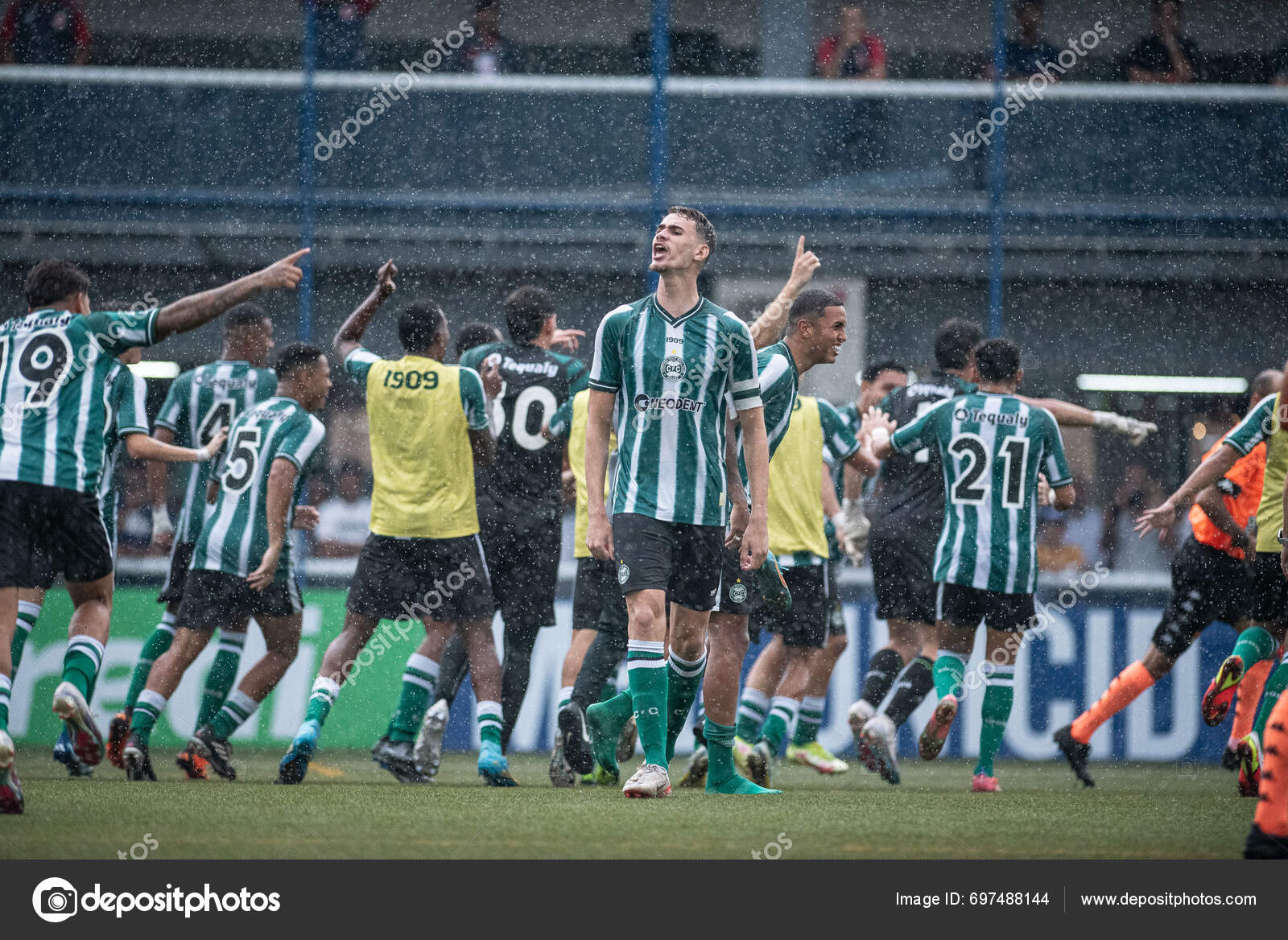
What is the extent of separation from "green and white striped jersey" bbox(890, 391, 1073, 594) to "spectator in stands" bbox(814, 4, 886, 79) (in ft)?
29.9

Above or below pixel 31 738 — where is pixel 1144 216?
above

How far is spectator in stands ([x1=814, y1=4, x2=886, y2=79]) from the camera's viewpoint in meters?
15.8

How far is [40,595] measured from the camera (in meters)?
6.34

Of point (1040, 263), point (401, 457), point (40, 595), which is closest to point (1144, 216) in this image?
point (1040, 263)

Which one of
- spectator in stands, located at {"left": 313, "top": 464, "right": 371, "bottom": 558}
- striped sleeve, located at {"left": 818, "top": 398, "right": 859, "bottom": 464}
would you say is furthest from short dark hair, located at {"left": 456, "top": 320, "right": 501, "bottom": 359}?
spectator in stands, located at {"left": 313, "top": 464, "right": 371, "bottom": 558}

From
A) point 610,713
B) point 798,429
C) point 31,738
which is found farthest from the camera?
point 31,738

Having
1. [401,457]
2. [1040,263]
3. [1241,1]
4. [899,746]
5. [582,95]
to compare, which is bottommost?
[899,746]

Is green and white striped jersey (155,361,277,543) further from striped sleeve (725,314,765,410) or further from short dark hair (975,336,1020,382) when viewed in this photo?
short dark hair (975,336,1020,382)

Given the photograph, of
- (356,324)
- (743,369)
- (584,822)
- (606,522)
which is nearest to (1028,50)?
(356,324)

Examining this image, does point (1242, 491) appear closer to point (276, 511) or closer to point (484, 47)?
point (276, 511)

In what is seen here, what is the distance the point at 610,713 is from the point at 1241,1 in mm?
14592

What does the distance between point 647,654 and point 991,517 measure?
2288mm

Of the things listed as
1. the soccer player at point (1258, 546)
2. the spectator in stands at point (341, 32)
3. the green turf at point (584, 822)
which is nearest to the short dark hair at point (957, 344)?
the soccer player at point (1258, 546)
